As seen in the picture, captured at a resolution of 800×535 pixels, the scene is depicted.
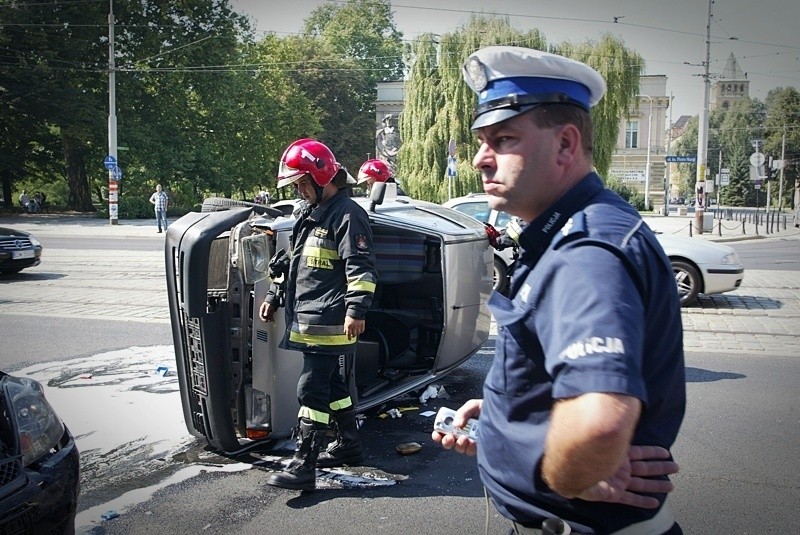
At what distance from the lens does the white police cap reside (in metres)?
1.66

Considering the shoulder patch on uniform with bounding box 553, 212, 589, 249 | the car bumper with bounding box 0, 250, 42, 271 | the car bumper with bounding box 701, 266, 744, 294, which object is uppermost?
the shoulder patch on uniform with bounding box 553, 212, 589, 249

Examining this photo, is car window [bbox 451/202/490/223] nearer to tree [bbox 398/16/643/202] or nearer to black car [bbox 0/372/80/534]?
black car [bbox 0/372/80/534]

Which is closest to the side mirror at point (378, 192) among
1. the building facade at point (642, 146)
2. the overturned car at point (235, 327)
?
the overturned car at point (235, 327)

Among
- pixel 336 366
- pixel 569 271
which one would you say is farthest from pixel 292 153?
pixel 569 271

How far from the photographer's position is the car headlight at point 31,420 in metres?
3.08

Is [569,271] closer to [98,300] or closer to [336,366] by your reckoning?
[336,366]

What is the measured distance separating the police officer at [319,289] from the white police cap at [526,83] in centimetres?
267

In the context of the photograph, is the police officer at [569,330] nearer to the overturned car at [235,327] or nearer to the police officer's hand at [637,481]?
the police officer's hand at [637,481]

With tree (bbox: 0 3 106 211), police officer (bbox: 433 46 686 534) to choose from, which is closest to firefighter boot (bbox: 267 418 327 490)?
police officer (bbox: 433 46 686 534)

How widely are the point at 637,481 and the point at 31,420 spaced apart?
2.67 m

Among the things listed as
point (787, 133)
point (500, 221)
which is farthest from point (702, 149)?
point (787, 133)

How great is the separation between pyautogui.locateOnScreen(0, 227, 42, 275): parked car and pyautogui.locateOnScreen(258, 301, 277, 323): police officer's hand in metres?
11.5

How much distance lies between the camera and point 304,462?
4246mm

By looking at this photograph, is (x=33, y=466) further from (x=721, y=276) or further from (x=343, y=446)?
(x=721, y=276)
